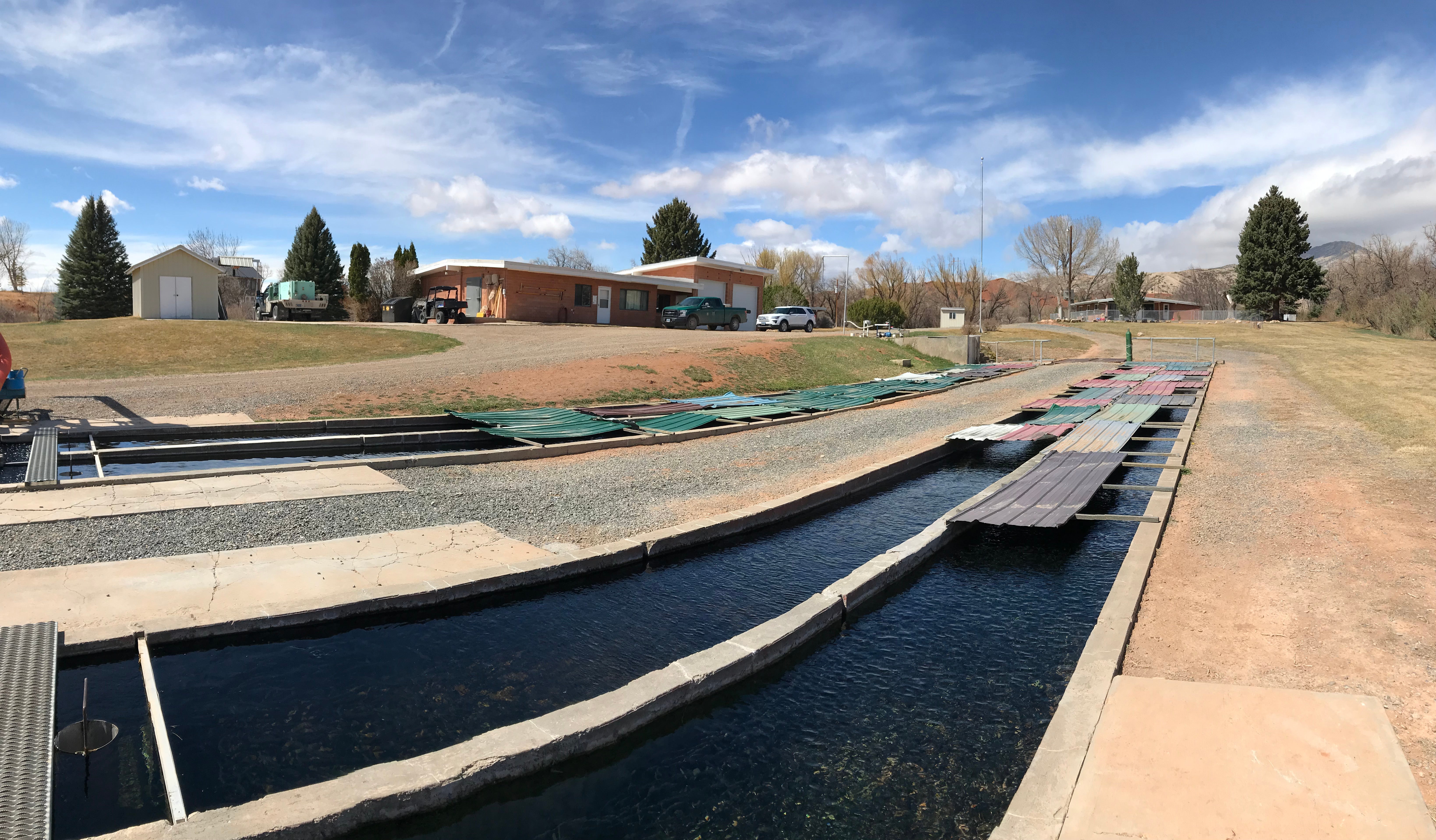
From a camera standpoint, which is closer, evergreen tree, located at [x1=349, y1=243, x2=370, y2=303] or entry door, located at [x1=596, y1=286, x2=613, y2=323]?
entry door, located at [x1=596, y1=286, x2=613, y2=323]

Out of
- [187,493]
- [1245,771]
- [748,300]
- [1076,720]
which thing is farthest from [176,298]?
[1245,771]

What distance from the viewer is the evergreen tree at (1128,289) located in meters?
70.4

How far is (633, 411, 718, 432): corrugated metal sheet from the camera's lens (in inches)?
572

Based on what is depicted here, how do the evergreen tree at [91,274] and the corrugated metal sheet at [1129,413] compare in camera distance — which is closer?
the corrugated metal sheet at [1129,413]

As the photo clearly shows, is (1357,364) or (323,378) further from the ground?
(1357,364)

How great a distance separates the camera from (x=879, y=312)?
2044 inches

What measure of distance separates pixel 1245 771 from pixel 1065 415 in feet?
50.1

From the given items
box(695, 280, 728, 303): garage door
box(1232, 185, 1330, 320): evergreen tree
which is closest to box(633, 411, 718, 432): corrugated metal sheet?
box(695, 280, 728, 303): garage door

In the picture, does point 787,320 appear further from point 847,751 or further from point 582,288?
point 847,751

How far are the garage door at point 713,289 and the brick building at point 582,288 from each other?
1.7 inches

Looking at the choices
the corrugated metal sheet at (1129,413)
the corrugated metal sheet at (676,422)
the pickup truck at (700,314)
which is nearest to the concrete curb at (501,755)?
the corrugated metal sheet at (676,422)

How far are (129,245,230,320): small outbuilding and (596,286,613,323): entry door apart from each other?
694 inches

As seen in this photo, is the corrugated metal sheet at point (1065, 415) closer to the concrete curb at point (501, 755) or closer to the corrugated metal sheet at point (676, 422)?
the corrugated metal sheet at point (676, 422)

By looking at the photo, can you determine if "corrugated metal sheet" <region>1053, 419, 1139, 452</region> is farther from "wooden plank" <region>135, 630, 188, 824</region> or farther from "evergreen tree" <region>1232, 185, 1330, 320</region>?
"evergreen tree" <region>1232, 185, 1330, 320</region>
